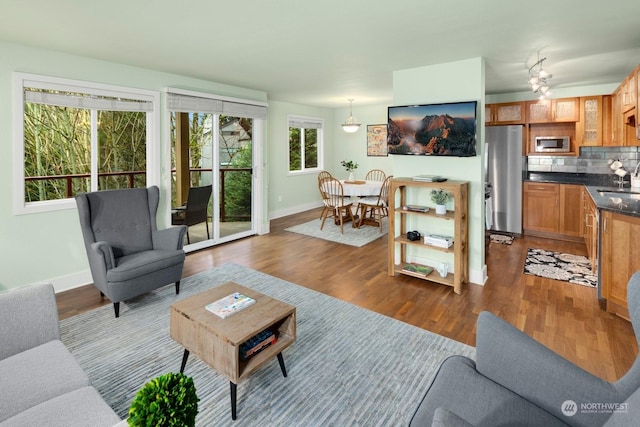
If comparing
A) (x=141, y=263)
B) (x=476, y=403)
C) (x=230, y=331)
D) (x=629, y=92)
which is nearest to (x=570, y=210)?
(x=629, y=92)

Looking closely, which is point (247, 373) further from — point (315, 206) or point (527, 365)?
point (315, 206)

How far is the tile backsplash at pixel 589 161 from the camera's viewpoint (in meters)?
5.02

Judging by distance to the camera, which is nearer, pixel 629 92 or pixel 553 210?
pixel 629 92

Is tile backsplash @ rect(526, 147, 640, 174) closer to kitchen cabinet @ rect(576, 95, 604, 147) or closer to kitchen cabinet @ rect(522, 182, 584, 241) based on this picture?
kitchen cabinet @ rect(576, 95, 604, 147)

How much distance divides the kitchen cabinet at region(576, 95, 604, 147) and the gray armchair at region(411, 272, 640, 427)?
4.79 meters

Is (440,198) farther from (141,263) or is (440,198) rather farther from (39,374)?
(39,374)

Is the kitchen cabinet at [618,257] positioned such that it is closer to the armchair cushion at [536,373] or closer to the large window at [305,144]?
the armchair cushion at [536,373]

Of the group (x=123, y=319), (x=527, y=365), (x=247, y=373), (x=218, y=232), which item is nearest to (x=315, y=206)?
(x=218, y=232)

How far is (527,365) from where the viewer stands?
4.42 ft

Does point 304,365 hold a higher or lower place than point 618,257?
lower

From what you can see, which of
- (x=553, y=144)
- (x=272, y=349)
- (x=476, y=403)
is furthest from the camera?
(x=553, y=144)

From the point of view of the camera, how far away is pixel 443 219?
370 cm

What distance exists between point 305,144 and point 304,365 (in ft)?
20.3

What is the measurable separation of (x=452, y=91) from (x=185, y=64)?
9.63 ft
